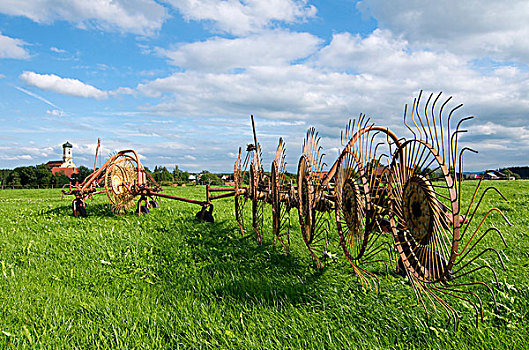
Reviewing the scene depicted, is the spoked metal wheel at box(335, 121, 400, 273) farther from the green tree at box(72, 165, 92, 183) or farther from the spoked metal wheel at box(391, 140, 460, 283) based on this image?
the green tree at box(72, 165, 92, 183)

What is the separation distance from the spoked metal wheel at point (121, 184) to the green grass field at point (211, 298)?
143cm

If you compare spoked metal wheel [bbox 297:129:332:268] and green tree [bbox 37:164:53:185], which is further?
green tree [bbox 37:164:53:185]

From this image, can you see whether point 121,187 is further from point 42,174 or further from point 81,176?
point 42,174

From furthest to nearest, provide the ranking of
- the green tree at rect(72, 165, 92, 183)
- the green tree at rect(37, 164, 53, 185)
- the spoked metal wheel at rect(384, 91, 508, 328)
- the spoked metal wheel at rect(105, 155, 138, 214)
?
the green tree at rect(37, 164, 53, 185) → the green tree at rect(72, 165, 92, 183) → the spoked metal wheel at rect(105, 155, 138, 214) → the spoked metal wheel at rect(384, 91, 508, 328)

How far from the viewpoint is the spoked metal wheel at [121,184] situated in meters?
8.09

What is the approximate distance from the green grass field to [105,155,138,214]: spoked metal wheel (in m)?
1.43

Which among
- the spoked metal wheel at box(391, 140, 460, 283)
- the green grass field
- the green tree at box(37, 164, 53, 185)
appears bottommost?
the green grass field

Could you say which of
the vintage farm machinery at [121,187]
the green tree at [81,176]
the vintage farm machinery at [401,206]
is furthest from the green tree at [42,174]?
the vintage farm machinery at [401,206]

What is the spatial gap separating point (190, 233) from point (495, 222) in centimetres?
636

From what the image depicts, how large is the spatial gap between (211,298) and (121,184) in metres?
4.88

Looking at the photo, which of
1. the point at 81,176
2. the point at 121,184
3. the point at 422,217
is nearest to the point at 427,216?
the point at 422,217

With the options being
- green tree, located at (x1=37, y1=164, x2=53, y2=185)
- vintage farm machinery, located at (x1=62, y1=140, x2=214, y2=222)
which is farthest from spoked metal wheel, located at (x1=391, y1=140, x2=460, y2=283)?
green tree, located at (x1=37, y1=164, x2=53, y2=185)

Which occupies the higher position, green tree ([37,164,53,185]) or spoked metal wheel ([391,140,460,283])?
green tree ([37,164,53,185])

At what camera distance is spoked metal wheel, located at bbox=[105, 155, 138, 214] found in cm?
809
